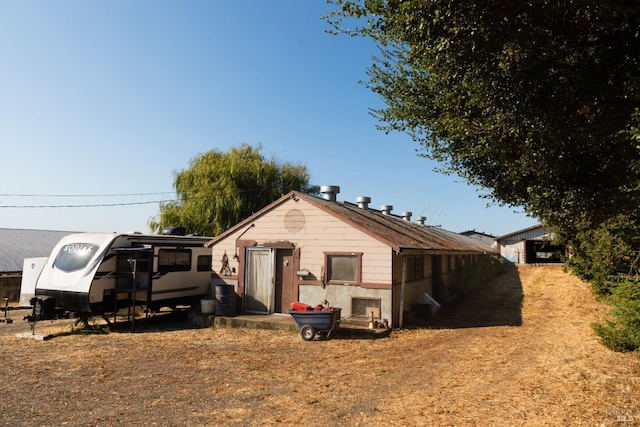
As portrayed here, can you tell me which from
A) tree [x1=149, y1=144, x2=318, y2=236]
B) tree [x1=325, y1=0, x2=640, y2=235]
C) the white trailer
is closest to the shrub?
tree [x1=325, y1=0, x2=640, y2=235]

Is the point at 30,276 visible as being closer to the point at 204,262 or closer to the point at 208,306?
the point at 204,262

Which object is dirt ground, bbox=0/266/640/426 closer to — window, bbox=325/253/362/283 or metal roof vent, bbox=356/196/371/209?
window, bbox=325/253/362/283

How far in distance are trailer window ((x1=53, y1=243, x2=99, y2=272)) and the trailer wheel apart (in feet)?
26.0

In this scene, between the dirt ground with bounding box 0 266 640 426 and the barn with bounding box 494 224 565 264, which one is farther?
the barn with bounding box 494 224 565 264

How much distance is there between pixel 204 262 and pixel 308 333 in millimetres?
7902

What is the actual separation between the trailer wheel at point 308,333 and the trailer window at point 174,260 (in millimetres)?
6761

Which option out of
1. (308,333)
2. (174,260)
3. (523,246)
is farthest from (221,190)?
(523,246)

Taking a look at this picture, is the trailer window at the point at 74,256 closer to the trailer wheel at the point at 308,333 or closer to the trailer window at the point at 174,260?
the trailer window at the point at 174,260

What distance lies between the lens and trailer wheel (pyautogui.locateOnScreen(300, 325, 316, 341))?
1342 cm

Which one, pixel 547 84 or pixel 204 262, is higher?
pixel 547 84

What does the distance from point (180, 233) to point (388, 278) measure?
34.6 feet

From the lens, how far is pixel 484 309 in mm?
20078

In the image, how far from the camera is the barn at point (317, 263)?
15.2 meters

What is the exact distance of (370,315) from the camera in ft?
49.9
